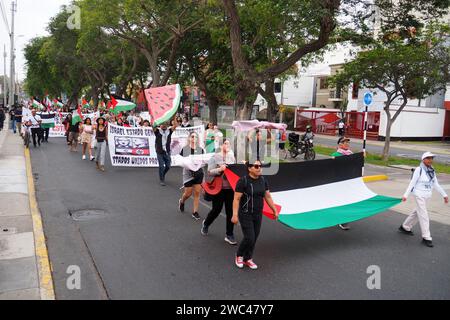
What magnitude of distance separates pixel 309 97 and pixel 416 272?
47541 millimetres

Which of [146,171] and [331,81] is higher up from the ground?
[331,81]

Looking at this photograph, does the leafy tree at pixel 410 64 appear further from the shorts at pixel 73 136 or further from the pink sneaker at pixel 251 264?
the pink sneaker at pixel 251 264

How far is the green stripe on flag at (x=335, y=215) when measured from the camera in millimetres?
6828

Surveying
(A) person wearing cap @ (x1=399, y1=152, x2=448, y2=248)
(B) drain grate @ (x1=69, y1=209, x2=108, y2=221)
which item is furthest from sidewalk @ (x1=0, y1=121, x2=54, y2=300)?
(A) person wearing cap @ (x1=399, y1=152, x2=448, y2=248)

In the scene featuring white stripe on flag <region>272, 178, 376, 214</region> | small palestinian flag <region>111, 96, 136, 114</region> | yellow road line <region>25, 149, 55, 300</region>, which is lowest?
yellow road line <region>25, 149, 55, 300</region>

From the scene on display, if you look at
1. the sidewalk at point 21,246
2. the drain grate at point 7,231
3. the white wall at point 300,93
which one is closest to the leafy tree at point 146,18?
the sidewalk at point 21,246

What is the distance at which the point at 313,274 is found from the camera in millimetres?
5809

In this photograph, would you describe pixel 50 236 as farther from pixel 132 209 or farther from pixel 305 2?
pixel 305 2

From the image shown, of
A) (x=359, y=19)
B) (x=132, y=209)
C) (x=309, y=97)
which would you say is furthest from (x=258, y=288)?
(x=309, y=97)

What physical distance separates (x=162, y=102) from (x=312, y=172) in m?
7.05

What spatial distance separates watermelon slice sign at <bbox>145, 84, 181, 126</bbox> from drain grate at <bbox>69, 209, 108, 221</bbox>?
15.2ft

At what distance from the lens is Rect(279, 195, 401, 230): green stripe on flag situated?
269 inches

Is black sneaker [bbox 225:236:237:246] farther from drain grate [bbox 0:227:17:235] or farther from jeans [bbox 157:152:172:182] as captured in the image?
jeans [bbox 157:152:172:182]

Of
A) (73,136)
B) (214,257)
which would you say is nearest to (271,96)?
(73,136)
